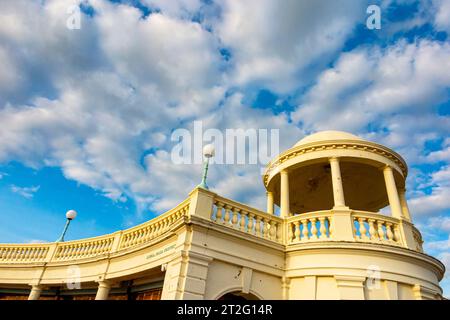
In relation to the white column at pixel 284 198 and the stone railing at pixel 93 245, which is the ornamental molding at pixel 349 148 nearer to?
the white column at pixel 284 198

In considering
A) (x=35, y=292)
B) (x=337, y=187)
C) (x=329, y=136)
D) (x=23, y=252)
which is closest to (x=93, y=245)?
(x=35, y=292)

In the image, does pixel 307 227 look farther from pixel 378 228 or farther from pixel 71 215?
pixel 71 215

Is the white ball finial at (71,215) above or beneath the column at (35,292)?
above

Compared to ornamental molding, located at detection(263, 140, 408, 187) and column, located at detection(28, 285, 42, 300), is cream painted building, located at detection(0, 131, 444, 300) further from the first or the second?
column, located at detection(28, 285, 42, 300)

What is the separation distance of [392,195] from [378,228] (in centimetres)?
210

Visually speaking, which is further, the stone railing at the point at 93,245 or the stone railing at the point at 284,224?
the stone railing at the point at 93,245

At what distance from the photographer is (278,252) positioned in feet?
30.5

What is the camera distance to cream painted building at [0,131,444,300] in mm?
7969

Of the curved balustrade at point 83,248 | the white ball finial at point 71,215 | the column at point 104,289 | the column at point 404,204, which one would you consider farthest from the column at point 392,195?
the white ball finial at point 71,215

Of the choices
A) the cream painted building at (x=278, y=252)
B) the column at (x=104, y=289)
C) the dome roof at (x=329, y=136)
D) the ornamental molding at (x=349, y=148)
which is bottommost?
the column at (x=104, y=289)

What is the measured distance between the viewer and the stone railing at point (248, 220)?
8750 millimetres

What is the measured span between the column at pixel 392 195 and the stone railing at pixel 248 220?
426cm
